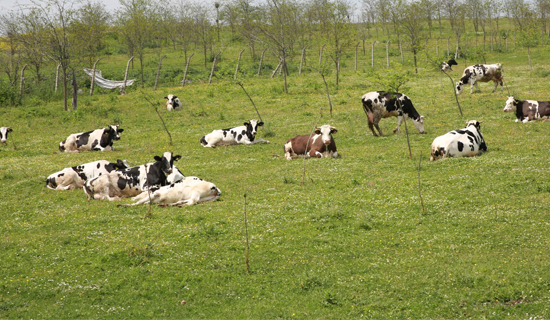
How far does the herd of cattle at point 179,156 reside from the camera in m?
16.0

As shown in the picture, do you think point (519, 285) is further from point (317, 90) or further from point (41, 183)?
point (317, 90)

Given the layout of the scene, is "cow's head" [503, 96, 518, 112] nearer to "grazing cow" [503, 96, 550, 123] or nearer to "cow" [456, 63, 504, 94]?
"grazing cow" [503, 96, 550, 123]

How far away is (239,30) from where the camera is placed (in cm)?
6134

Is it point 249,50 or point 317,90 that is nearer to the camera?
point 317,90

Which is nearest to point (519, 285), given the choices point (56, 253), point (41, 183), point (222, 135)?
point (56, 253)

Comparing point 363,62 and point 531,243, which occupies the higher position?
point 363,62

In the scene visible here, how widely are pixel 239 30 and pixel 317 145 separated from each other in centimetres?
4283

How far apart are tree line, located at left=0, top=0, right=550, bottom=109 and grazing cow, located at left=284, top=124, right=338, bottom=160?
18.7 m

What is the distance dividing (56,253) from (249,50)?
215 ft

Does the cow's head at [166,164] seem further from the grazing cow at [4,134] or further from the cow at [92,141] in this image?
the grazing cow at [4,134]

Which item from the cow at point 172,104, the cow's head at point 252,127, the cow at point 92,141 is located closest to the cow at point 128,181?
the cow's head at point 252,127

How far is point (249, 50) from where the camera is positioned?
74.7m

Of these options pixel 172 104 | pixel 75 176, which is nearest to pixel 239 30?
pixel 172 104

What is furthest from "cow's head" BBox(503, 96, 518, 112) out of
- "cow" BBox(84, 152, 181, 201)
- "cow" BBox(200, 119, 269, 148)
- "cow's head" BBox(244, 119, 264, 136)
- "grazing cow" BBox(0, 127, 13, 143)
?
"grazing cow" BBox(0, 127, 13, 143)
